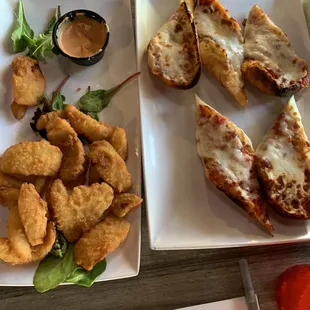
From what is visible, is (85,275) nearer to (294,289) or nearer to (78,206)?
(78,206)

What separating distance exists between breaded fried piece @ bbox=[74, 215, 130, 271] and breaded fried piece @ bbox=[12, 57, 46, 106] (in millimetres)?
577

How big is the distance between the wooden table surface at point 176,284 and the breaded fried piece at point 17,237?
0.21 metres

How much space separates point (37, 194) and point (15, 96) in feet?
1.43

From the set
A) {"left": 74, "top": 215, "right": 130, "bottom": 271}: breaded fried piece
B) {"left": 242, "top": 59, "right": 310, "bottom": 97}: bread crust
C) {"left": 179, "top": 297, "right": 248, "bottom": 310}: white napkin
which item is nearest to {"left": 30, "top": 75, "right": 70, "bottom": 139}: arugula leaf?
{"left": 74, "top": 215, "right": 130, "bottom": 271}: breaded fried piece

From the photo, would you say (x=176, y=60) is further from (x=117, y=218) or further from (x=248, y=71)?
(x=117, y=218)

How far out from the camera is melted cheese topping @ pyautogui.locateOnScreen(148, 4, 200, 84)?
6.10 ft

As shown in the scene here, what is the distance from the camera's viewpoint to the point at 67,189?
5.74 ft

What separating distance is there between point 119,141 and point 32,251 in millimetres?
501

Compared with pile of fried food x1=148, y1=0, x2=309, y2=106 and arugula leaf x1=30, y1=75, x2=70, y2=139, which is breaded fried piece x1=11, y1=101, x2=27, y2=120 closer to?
arugula leaf x1=30, y1=75, x2=70, y2=139

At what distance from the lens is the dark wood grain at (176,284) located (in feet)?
5.57

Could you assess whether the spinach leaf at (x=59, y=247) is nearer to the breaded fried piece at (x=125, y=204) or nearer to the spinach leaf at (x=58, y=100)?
the breaded fried piece at (x=125, y=204)

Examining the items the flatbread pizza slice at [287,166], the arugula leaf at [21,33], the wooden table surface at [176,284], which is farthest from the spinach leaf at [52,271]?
the arugula leaf at [21,33]

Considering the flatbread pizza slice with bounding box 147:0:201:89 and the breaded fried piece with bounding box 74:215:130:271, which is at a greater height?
the flatbread pizza slice with bounding box 147:0:201:89

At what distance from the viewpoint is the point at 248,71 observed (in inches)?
74.1
